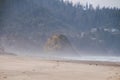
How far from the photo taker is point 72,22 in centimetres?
15238

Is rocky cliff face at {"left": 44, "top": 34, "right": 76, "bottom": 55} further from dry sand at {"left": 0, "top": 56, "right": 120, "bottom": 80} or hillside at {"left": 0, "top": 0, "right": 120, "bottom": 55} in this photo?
dry sand at {"left": 0, "top": 56, "right": 120, "bottom": 80}

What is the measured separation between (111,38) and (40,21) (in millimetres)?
51257

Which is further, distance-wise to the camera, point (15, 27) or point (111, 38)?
point (111, 38)

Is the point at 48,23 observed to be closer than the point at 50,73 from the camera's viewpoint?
No

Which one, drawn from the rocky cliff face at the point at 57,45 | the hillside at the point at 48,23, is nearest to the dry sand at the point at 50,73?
the rocky cliff face at the point at 57,45

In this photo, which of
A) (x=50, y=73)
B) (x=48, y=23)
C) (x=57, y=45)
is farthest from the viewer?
(x=48, y=23)

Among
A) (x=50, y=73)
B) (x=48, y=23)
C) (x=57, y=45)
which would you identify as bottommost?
(x=50, y=73)

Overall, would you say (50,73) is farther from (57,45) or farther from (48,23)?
(48,23)

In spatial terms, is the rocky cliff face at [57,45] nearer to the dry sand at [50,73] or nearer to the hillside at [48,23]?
the hillside at [48,23]

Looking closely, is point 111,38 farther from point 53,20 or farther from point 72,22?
Answer: point 53,20

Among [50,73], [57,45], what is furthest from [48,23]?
[50,73]

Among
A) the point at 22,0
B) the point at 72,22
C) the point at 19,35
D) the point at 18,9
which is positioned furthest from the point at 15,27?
the point at 72,22

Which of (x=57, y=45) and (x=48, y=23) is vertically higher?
(x=48, y=23)

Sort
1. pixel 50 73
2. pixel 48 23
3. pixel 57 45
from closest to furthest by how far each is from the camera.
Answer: pixel 50 73 → pixel 57 45 → pixel 48 23
